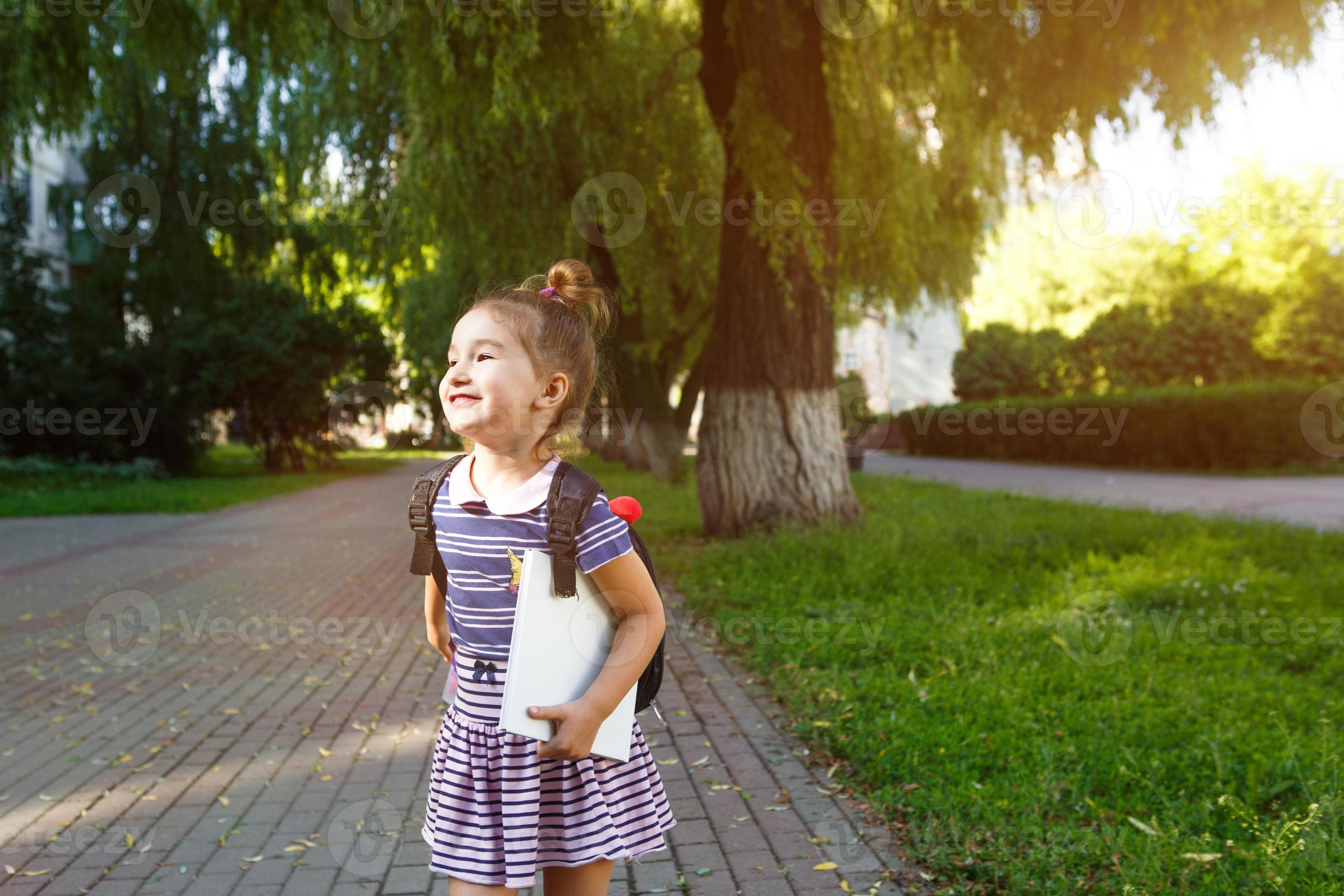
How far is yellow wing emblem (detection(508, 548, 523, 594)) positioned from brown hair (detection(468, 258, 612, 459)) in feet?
0.74

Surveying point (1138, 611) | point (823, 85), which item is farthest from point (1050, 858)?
point (823, 85)

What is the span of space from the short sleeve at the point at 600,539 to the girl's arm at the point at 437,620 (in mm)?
444

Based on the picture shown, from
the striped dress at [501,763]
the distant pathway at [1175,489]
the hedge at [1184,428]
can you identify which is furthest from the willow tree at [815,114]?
the hedge at [1184,428]

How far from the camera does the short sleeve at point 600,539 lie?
186 cm

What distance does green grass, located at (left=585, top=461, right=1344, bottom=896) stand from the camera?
123 inches

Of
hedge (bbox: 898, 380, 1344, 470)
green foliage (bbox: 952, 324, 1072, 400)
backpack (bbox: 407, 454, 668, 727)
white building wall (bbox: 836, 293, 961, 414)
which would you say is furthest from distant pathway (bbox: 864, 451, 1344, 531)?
white building wall (bbox: 836, 293, 961, 414)

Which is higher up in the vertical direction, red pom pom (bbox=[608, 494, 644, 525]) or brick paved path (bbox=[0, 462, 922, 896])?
red pom pom (bbox=[608, 494, 644, 525])

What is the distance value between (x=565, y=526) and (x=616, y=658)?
269mm

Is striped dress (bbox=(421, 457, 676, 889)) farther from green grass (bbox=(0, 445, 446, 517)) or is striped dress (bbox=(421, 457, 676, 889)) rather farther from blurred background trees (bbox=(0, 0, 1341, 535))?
green grass (bbox=(0, 445, 446, 517))

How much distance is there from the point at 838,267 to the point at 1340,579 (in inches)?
324

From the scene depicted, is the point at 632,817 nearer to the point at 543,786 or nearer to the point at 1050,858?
the point at 543,786

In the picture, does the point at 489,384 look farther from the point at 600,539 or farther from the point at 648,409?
the point at 648,409

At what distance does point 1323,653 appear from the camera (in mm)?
5594

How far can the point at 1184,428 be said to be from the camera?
2081 centimetres
